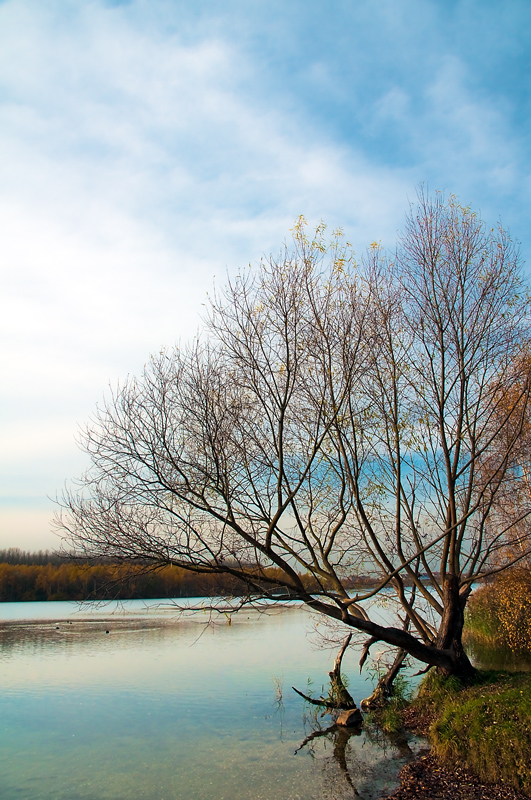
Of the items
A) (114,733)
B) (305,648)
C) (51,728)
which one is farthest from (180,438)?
(305,648)

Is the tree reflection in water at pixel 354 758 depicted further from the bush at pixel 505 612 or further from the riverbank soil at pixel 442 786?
the bush at pixel 505 612

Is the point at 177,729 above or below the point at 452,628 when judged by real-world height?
below

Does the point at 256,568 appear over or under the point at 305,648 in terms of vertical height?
over

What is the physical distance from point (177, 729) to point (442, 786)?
9.01 m

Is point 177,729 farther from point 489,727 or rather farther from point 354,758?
point 489,727

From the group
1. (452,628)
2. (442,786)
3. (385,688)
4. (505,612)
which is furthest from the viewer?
(505,612)

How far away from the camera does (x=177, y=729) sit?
626 inches

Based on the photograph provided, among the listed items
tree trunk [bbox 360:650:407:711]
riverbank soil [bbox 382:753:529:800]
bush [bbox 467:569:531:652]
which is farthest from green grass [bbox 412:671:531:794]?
bush [bbox 467:569:531:652]

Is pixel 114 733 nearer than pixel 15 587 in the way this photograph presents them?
Yes

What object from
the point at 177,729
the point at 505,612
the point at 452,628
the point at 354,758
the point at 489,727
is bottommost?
the point at 177,729

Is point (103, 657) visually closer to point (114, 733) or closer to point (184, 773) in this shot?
point (114, 733)

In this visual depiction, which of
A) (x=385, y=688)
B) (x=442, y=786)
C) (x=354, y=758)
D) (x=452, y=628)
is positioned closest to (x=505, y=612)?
(x=385, y=688)

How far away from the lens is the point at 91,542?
36.3ft

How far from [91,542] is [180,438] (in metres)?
2.75
